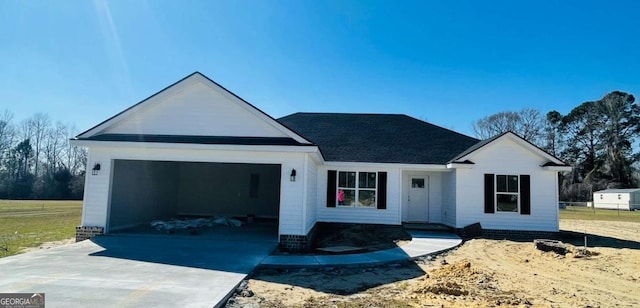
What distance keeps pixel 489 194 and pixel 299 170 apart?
813 centimetres

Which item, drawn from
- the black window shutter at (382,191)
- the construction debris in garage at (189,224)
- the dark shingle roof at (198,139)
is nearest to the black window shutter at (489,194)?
the black window shutter at (382,191)

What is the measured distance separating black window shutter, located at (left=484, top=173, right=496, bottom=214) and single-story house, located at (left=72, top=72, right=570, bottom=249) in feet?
0.13

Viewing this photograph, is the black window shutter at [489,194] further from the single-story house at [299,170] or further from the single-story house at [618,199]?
the single-story house at [618,199]

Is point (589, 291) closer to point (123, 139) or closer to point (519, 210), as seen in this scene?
point (519, 210)

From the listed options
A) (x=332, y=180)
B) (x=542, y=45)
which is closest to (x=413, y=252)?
(x=332, y=180)

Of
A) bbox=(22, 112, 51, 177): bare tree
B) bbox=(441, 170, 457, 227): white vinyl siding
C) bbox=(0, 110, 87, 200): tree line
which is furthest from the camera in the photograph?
bbox=(22, 112, 51, 177): bare tree

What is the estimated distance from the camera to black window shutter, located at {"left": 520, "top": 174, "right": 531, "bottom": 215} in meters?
13.7

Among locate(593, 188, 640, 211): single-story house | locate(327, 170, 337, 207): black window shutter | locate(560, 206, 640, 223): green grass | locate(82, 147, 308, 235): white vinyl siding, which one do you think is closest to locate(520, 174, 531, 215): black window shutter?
locate(327, 170, 337, 207): black window shutter

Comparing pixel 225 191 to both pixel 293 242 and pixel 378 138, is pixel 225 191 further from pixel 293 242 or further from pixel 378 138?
pixel 293 242

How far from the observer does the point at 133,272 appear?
651cm

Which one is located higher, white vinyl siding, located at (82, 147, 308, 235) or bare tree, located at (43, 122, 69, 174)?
bare tree, located at (43, 122, 69, 174)

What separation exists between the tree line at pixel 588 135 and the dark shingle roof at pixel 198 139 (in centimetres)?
3931

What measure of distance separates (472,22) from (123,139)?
41.8ft

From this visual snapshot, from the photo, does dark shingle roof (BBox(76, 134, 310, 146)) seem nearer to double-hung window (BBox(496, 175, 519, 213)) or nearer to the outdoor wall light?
the outdoor wall light
